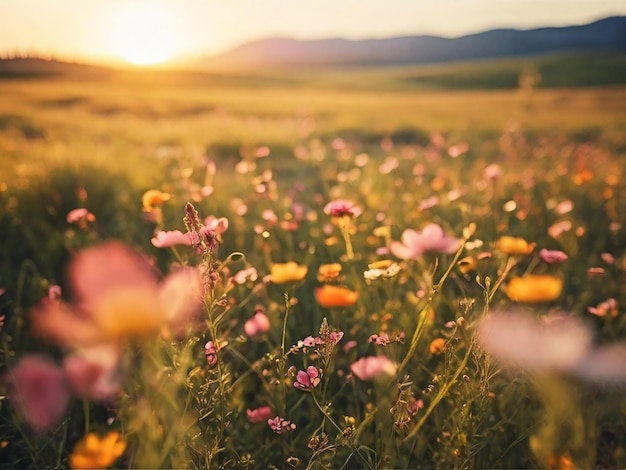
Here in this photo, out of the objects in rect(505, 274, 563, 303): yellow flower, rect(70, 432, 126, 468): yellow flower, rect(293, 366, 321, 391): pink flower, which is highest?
rect(505, 274, 563, 303): yellow flower

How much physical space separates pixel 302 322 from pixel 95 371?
1.14 meters

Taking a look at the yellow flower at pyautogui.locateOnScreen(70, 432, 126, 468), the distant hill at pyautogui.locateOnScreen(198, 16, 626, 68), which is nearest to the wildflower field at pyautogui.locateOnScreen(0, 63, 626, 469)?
the yellow flower at pyautogui.locateOnScreen(70, 432, 126, 468)

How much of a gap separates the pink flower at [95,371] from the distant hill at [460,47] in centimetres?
10159

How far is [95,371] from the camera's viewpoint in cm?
81

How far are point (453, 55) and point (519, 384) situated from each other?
11426 centimetres

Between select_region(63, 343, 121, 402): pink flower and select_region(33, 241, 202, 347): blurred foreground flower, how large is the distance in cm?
3

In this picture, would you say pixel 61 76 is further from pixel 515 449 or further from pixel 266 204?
pixel 515 449

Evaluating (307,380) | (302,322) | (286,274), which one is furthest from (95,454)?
(302,322)

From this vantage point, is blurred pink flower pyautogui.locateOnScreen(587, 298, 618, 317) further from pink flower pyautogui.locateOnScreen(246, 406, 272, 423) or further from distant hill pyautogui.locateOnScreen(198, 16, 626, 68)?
distant hill pyautogui.locateOnScreen(198, 16, 626, 68)

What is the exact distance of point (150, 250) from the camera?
2.71m

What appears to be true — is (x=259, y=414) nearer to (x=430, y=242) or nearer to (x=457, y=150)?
(x=430, y=242)

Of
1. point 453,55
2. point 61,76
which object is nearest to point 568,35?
point 453,55

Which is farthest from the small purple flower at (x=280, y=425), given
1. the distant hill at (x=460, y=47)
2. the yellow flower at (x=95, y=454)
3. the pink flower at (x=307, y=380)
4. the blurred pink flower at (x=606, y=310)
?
the distant hill at (x=460, y=47)

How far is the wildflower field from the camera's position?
100 cm
